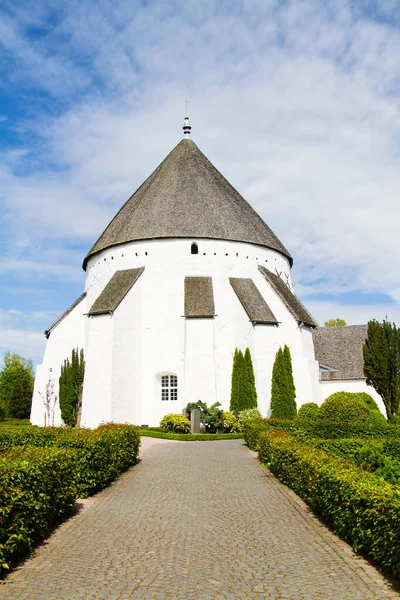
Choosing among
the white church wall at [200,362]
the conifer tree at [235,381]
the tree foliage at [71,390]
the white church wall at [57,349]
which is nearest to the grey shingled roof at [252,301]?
the conifer tree at [235,381]

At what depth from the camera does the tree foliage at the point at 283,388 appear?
2708cm

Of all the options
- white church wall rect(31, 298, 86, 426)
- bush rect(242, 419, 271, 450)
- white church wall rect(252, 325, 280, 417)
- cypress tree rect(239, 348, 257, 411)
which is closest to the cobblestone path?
bush rect(242, 419, 271, 450)

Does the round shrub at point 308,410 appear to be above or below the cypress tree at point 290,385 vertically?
below

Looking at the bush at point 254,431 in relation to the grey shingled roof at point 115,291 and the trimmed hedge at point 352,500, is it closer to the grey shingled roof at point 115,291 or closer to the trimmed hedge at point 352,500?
the trimmed hedge at point 352,500

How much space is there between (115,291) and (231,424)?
945cm

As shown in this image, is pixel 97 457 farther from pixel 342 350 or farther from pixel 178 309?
pixel 342 350

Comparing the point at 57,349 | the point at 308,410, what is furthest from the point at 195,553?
the point at 57,349

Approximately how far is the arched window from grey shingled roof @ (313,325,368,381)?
1223 cm

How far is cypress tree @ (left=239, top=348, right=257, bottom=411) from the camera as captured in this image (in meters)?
27.0

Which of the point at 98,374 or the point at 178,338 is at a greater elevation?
the point at 178,338

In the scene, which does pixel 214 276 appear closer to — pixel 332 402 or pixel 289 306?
pixel 289 306

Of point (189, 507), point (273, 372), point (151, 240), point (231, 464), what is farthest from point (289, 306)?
point (189, 507)

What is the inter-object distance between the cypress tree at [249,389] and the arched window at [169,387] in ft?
12.5

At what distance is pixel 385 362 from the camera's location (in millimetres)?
29266
